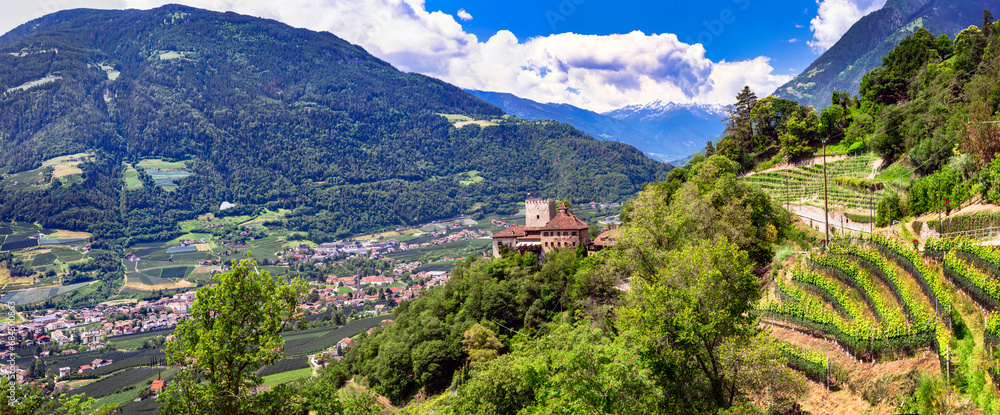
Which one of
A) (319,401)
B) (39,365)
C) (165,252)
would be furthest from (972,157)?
(165,252)

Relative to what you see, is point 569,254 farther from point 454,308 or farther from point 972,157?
point 972,157

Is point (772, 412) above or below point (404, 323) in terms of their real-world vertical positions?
above

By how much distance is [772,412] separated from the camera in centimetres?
1628

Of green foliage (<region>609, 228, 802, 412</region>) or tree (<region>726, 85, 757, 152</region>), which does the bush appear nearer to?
green foliage (<region>609, 228, 802, 412</region>)

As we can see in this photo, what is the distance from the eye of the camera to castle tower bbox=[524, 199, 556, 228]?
191 ft

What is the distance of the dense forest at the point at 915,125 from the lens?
1021 inches

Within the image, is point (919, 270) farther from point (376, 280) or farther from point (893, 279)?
point (376, 280)

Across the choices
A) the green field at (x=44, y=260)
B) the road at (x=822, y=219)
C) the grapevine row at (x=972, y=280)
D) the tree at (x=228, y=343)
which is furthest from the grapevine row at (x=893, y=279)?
the green field at (x=44, y=260)

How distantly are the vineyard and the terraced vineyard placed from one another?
17.8m

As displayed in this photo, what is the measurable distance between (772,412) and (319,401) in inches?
524

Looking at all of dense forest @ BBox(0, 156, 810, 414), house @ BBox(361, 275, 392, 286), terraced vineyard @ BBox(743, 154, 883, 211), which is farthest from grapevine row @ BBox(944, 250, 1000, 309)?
house @ BBox(361, 275, 392, 286)

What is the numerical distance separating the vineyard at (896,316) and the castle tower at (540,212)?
35790 mm

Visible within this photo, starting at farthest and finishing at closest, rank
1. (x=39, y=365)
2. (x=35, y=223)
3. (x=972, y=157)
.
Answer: (x=35, y=223)
(x=39, y=365)
(x=972, y=157)

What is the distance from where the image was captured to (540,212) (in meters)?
58.7
